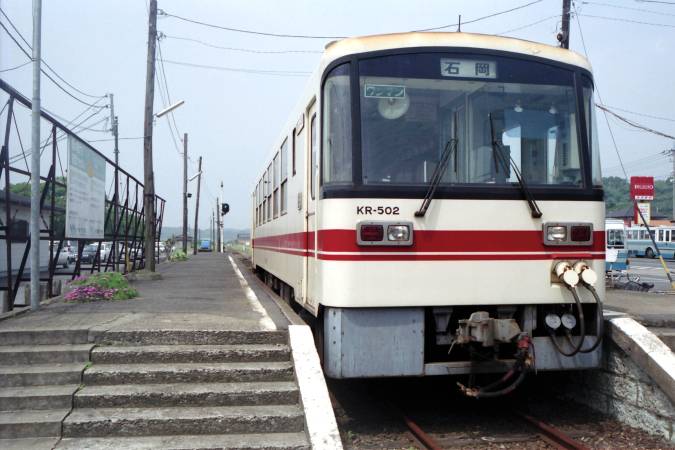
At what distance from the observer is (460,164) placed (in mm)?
5395

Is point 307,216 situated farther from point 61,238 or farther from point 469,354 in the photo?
point 61,238

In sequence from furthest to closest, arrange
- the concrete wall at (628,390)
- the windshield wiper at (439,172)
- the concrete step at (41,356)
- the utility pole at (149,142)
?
the utility pole at (149,142), the concrete step at (41,356), the concrete wall at (628,390), the windshield wiper at (439,172)

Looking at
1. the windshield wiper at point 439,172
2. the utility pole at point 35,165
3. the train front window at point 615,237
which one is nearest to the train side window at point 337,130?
the windshield wiper at point 439,172

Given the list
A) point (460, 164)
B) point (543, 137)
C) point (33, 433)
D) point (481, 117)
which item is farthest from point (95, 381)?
point (543, 137)

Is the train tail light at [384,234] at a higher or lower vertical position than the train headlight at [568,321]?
higher

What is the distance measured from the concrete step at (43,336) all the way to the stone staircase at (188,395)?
11.7 inches

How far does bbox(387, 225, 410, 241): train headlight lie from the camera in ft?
16.9

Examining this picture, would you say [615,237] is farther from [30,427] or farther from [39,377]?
[30,427]

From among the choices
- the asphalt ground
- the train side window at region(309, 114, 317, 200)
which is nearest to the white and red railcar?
the train side window at region(309, 114, 317, 200)

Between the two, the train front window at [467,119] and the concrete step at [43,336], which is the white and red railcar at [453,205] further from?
the concrete step at [43,336]

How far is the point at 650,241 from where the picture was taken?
44562 mm

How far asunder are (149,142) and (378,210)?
13.2 meters

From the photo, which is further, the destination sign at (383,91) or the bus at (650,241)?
the bus at (650,241)

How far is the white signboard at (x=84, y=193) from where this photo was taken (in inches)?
383
